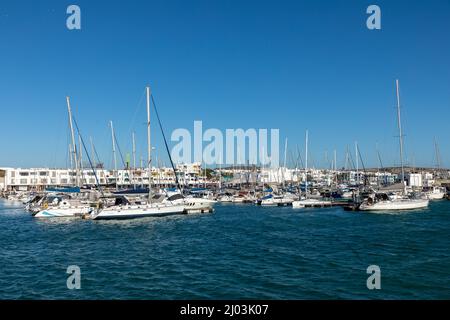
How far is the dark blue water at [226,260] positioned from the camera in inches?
620

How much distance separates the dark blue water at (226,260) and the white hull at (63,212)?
5.80 m

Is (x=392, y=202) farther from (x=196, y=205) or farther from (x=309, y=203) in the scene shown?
(x=196, y=205)

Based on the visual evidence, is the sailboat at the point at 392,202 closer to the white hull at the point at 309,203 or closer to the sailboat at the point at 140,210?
the white hull at the point at 309,203

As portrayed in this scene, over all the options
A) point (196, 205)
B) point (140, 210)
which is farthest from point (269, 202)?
point (140, 210)

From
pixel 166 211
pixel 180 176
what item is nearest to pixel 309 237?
pixel 166 211

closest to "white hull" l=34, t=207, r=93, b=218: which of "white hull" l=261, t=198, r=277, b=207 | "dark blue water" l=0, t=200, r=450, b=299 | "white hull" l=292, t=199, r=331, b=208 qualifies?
"dark blue water" l=0, t=200, r=450, b=299

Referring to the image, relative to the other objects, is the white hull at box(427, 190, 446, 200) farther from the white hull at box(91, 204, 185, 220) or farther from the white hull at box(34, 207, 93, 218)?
the white hull at box(34, 207, 93, 218)

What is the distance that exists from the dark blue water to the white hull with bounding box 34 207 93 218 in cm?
580

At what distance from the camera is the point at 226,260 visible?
21.5 metres
